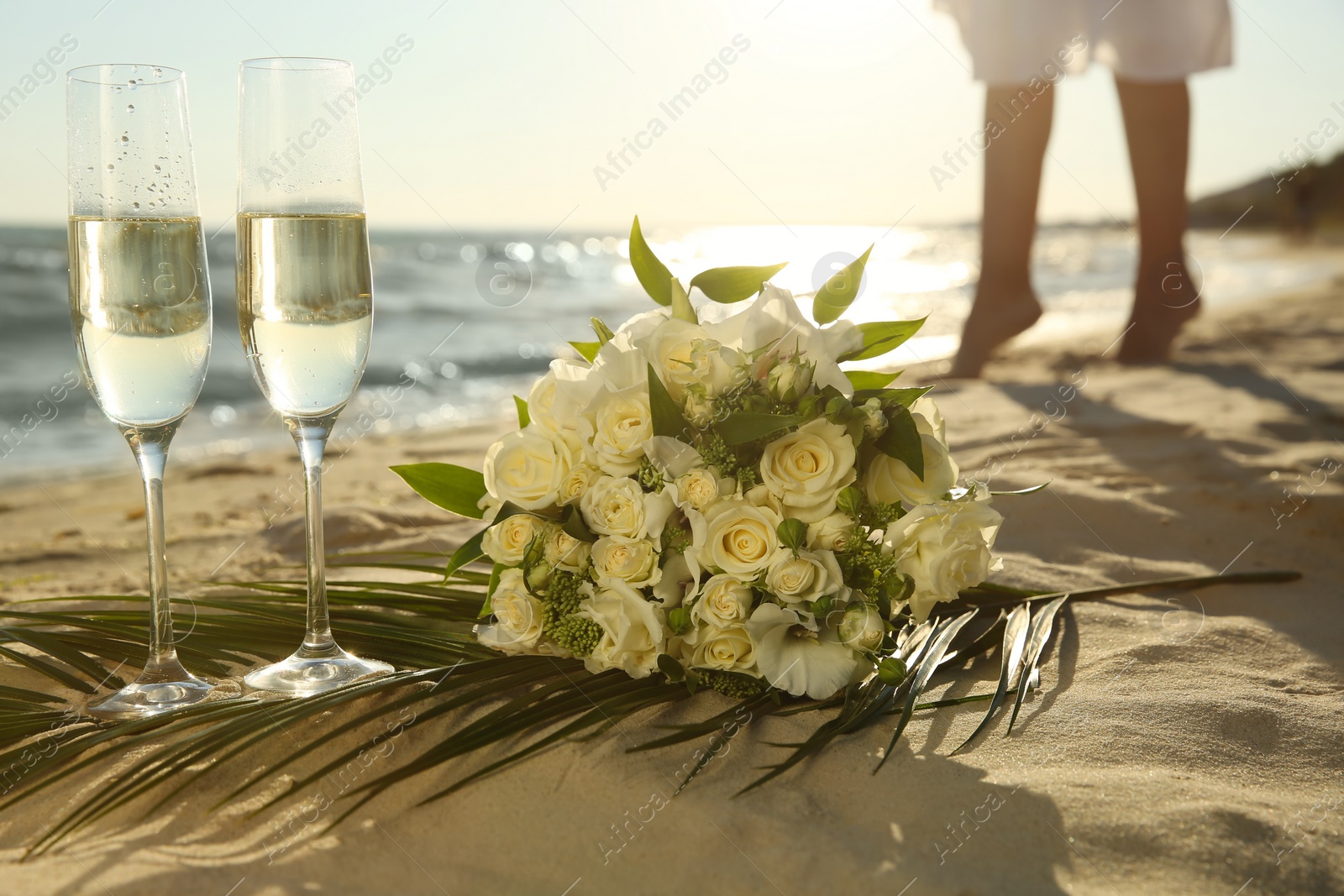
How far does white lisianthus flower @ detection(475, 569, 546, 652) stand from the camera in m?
1.39

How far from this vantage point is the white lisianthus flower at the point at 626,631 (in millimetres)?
1335

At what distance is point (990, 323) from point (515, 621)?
3.68m

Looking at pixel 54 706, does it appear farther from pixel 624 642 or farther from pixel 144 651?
pixel 624 642

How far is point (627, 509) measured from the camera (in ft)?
4.38

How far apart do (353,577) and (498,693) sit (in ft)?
2.85

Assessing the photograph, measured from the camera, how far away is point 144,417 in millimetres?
1365

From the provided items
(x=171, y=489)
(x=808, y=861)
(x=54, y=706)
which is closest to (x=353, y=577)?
(x=54, y=706)

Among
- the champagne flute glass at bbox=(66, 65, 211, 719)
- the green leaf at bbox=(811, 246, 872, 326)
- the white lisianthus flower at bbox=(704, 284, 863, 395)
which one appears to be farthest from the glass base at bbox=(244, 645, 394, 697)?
the green leaf at bbox=(811, 246, 872, 326)

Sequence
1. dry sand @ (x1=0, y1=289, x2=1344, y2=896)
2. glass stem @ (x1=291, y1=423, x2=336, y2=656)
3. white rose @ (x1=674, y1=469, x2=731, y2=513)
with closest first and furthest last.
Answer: dry sand @ (x1=0, y1=289, x2=1344, y2=896), white rose @ (x1=674, y1=469, x2=731, y2=513), glass stem @ (x1=291, y1=423, x2=336, y2=656)

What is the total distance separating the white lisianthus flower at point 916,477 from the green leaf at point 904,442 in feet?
0.05

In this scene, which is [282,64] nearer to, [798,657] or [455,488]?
[455,488]

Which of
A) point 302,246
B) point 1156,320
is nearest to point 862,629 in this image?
point 302,246

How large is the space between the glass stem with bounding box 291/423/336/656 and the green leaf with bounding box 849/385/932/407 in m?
0.72

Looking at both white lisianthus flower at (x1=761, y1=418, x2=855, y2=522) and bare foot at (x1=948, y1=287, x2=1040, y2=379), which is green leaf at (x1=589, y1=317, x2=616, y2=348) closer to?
white lisianthus flower at (x1=761, y1=418, x2=855, y2=522)
